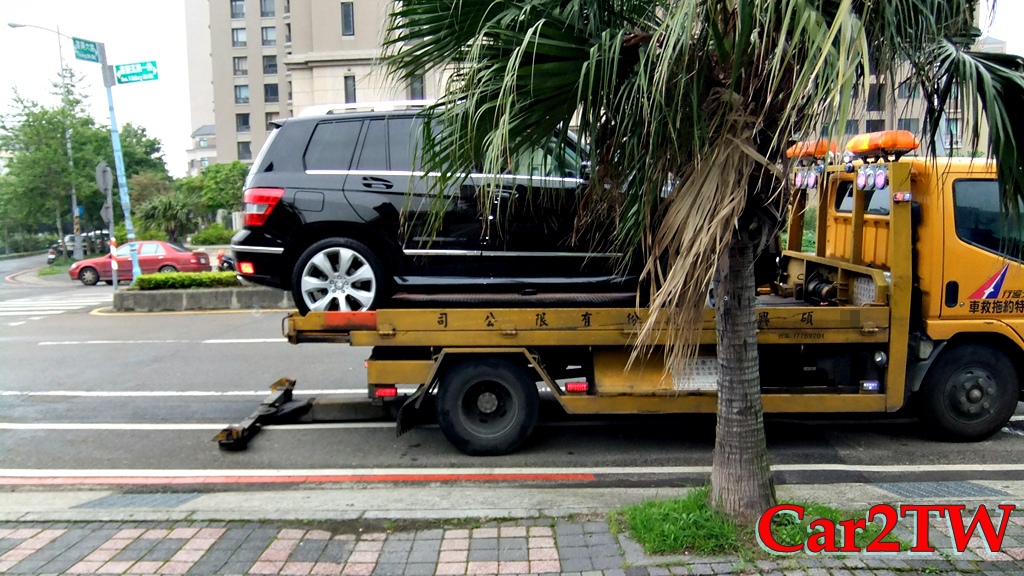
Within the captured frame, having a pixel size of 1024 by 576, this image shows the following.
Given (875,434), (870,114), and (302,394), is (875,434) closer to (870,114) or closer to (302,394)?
(870,114)

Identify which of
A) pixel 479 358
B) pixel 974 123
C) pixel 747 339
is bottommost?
pixel 479 358

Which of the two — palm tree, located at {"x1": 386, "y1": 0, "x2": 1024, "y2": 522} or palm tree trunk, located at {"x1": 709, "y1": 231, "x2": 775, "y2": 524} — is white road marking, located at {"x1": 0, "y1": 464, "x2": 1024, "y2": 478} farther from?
palm tree, located at {"x1": 386, "y1": 0, "x2": 1024, "y2": 522}

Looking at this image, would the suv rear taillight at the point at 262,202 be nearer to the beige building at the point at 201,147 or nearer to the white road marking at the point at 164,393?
the white road marking at the point at 164,393

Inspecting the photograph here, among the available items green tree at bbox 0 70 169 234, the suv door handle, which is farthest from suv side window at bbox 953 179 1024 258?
green tree at bbox 0 70 169 234

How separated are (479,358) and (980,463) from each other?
3.97m

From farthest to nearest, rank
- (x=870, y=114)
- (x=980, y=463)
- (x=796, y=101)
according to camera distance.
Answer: (x=980, y=463) → (x=870, y=114) → (x=796, y=101)

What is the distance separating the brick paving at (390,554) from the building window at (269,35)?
228ft

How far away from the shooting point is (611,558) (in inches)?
157

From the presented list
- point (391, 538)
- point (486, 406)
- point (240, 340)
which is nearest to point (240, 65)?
point (240, 340)

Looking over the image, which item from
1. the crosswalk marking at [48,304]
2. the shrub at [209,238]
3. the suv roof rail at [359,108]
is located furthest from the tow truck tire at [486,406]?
the shrub at [209,238]

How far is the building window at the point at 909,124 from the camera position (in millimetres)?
3564

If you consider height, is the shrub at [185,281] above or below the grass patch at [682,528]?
above

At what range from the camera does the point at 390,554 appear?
4.16 meters

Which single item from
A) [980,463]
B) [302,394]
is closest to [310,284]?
[302,394]
